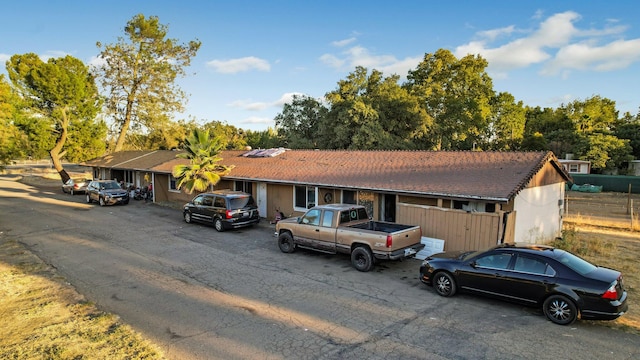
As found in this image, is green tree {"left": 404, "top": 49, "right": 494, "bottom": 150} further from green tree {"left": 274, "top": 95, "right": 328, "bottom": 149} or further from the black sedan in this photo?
the black sedan

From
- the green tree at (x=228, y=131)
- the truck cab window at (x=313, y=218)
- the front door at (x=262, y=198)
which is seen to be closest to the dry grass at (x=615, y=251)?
the truck cab window at (x=313, y=218)

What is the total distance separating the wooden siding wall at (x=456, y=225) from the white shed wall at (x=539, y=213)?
1597mm

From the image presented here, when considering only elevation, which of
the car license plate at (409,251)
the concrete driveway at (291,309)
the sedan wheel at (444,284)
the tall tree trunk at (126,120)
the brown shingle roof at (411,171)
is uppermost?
the tall tree trunk at (126,120)

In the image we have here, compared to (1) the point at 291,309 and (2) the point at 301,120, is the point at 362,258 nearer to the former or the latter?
(1) the point at 291,309

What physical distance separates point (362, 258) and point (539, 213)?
7.77 m

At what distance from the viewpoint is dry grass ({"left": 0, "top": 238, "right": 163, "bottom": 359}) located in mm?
6449

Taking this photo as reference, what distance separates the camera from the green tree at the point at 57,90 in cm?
3338

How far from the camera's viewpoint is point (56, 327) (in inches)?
293

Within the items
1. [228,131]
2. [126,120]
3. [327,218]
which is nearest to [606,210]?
[327,218]

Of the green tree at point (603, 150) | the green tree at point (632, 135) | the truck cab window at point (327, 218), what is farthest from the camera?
the green tree at point (632, 135)

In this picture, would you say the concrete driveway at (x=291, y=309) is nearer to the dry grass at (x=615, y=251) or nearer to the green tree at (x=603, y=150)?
the dry grass at (x=615, y=251)

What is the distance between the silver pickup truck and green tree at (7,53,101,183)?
104 feet

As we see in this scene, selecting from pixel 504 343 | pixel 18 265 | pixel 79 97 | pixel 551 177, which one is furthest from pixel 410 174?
pixel 79 97

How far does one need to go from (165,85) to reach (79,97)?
8.72 meters
